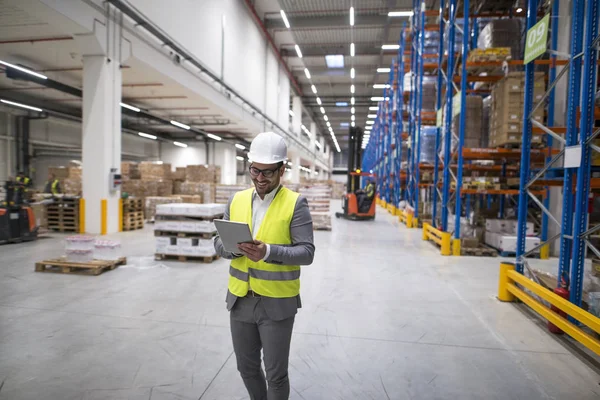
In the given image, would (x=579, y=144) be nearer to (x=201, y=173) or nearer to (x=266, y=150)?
(x=266, y=150)

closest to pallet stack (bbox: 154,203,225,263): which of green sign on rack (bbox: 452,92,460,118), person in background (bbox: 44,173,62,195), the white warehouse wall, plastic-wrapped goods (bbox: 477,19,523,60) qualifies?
green sign on rack (bbox: 452,92,460,118)

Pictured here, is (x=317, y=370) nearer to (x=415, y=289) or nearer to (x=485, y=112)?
(x=415, y=289)

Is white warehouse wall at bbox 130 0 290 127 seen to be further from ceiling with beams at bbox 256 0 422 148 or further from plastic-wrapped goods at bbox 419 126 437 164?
plastic-wrapped goods at bbox 419 126 437 164

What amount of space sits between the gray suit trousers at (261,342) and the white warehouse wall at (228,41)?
10132 millimetres

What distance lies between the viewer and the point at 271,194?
195 cm

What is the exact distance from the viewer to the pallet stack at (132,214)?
10.3 m

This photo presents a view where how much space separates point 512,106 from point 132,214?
988cm

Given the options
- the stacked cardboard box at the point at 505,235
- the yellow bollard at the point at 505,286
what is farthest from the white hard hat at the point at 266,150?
the stacked cardboard box at the point at 505,235

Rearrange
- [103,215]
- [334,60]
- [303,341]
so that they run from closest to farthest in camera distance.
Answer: [303,341], [103,215], [334,60]

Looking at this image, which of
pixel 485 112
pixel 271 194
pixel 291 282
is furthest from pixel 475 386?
pixel 485 112

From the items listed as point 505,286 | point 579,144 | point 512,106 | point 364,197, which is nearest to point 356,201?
point 364,197

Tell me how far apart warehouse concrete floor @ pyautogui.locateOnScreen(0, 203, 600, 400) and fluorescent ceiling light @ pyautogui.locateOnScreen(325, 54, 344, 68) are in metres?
19.3

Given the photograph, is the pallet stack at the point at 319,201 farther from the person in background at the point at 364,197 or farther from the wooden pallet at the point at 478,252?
the wooden pallet at the point at 478,252

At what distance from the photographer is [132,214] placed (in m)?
10.6
